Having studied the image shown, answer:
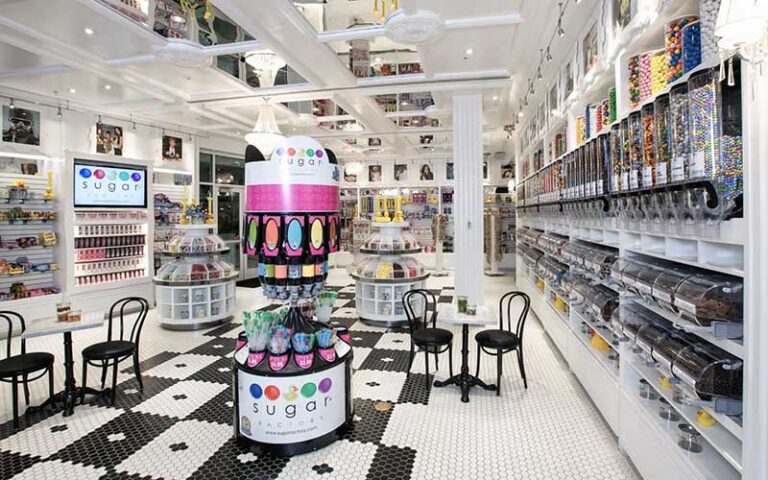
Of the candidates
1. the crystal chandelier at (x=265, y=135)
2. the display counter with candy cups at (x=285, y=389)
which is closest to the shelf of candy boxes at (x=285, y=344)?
the display counter with candy cups at (x=285, y=389)

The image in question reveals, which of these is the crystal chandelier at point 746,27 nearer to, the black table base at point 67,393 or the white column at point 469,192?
the black table base at point 67,393

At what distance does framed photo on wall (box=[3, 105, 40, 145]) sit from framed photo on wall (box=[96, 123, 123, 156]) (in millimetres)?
979

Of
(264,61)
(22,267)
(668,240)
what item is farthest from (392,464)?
(22,267)

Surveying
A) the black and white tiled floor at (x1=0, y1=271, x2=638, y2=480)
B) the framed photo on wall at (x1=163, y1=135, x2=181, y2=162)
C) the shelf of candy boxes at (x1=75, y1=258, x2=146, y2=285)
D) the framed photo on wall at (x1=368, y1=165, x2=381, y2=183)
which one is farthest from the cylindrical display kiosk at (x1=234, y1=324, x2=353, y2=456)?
the framed photo on wall at (x1=368, y1=165, x2=381, y2=183)

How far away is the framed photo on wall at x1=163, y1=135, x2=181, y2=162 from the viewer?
8.88m

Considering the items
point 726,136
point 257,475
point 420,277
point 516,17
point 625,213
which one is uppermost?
point 516,17

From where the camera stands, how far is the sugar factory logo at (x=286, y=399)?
3.08 m

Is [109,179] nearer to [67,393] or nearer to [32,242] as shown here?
[32,242]

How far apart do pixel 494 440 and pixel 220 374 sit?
2932 millimetres

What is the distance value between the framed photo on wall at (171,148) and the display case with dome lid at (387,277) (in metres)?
Answer: 4.88

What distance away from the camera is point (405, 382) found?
4.44 metres

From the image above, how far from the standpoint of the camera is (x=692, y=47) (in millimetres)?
2203

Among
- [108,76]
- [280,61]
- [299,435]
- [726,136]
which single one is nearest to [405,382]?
[299,435]

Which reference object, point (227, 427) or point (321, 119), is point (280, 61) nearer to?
point (321, 119)
